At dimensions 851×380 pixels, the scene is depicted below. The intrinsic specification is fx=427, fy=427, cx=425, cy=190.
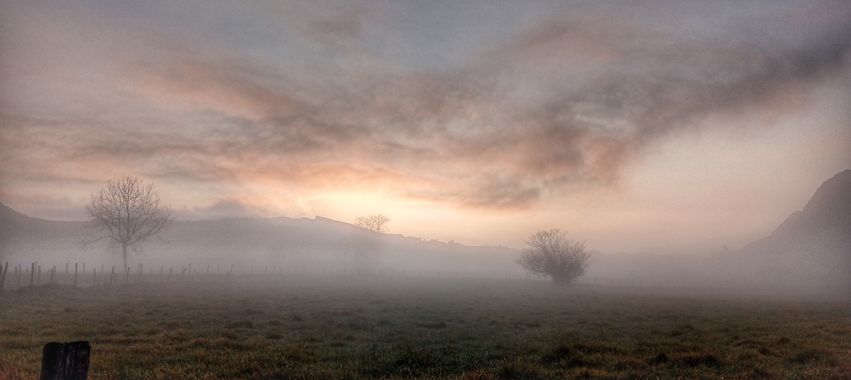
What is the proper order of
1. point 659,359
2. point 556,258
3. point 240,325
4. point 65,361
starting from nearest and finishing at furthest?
1. point 65,361
2. point 659,359
3. point 240,325
4. point 556,258

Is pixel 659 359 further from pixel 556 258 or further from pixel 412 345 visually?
pixel 556 258

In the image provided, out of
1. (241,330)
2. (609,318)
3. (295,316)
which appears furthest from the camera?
(609,318)

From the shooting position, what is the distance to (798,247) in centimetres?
19600

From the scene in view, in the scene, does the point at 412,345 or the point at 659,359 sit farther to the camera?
the point at 412,345

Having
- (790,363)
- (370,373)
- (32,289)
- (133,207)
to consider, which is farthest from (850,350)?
(133,207)

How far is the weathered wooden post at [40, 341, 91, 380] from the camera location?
6113mm

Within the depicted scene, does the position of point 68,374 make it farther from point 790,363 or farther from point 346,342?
point 790,363

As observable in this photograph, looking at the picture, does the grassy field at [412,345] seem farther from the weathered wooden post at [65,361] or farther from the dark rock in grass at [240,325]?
the weathered wooden post at [65,361]

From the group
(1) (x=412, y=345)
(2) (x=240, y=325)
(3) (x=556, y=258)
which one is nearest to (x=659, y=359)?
(1) (x=412, y=345)

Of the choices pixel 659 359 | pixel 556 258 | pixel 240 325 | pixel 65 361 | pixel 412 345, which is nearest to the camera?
pixel 65 361

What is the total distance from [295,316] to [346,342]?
10.5 meters

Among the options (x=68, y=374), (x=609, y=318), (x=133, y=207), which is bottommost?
(x=609, y=318)

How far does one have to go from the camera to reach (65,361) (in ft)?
20.5

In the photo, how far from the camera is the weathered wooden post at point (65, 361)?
20.1ft
